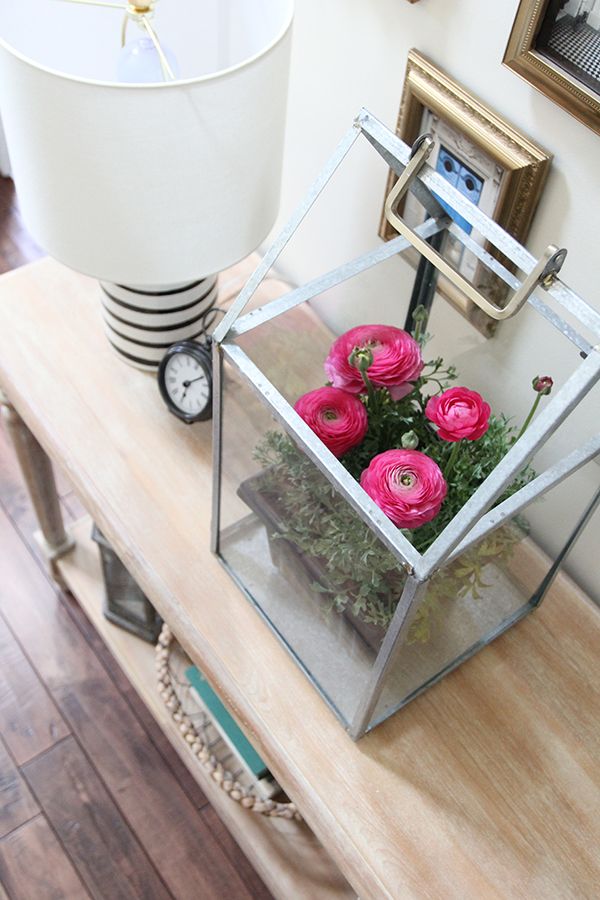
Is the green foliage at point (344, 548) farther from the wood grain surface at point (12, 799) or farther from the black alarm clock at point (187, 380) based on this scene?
the wood grain surface at point (12, 799)

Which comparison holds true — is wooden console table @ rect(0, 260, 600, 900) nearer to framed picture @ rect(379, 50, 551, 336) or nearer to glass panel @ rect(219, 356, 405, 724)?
glass panel @ rect(219, 356, 405, 724)

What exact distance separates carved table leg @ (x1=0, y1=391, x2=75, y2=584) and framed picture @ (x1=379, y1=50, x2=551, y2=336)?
645 mm

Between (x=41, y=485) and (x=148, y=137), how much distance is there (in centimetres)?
77

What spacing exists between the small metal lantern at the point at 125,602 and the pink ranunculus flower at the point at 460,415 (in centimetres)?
73

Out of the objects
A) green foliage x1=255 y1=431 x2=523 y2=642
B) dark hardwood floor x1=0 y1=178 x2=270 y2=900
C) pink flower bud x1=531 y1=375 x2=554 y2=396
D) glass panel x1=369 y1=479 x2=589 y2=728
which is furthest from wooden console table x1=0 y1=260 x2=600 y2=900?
dark hardwood floor x1=0 y1=178 x2=270 y2=900

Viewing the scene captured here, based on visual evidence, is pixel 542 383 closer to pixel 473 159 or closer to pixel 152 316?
pixel 473 159

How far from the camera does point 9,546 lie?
176 centimetres

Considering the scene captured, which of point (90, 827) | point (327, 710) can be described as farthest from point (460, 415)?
point (90, 827)

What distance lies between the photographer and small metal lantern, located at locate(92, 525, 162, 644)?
144 cm

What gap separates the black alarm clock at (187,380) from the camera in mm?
1082

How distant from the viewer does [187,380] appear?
111cm

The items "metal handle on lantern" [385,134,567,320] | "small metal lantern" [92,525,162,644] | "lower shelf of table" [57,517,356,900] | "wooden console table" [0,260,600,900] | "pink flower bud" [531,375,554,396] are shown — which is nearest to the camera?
"metal handle on lantern" [385,134,567,320]

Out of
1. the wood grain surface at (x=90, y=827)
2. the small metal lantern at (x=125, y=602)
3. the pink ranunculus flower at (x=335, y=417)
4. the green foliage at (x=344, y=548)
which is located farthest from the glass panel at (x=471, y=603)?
the wood grain surface at (x=90, y=827)

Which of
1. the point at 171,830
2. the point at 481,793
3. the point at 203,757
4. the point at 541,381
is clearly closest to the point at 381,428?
the point at 541,381
